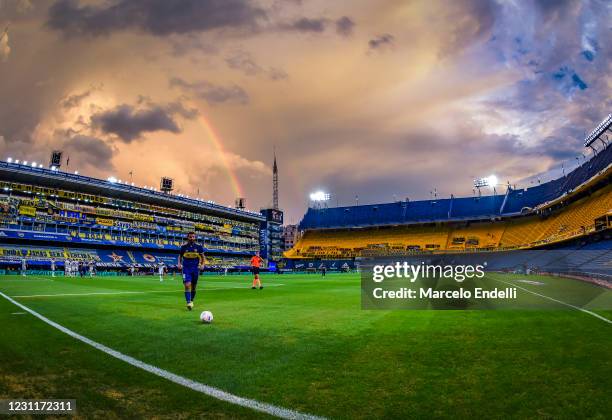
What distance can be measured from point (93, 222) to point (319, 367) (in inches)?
3301

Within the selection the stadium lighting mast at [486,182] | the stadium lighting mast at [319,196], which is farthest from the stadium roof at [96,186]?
the stadium lighting mast at [486,182]

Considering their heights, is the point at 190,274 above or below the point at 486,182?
below

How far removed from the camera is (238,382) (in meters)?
4.11

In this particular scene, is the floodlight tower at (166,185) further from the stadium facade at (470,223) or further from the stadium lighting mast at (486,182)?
the stadium lighting mast at (486,182)

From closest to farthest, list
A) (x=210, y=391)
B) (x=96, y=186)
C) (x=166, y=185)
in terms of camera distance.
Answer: (x=210, y=391) < (x=96, y=186) < (x=166, y=185)

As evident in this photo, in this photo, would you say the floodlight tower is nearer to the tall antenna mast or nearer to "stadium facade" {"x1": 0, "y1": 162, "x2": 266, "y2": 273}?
"stadium facade" {"x1": 0, "y1": 162, "x2": 266, "y2": 273}

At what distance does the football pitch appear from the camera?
3.46 metres

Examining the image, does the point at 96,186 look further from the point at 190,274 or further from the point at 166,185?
the point at 190,274

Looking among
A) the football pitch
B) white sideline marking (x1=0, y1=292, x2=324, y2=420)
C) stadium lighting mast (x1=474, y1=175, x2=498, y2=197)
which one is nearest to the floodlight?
stadium lighting mast (x1=474, y1=175, x2=498, y2=197)

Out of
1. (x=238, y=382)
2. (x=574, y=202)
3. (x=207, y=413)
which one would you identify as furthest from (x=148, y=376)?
(x=574, y=202)

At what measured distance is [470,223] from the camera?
84.6 meters

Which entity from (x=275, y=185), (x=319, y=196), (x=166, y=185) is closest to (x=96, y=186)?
(x=166, y=185)

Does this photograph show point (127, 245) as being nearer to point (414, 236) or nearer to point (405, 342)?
point (414, 236)

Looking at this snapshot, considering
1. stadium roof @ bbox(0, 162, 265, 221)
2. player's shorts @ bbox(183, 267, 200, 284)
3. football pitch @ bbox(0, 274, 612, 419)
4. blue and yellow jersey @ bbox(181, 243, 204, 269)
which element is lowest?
football pitch @ bbox(0, 274, 612, 419)
